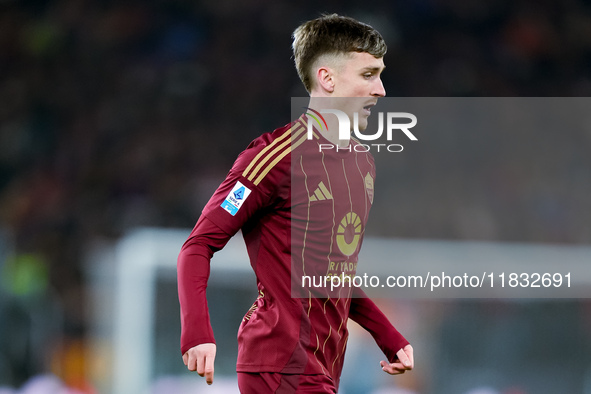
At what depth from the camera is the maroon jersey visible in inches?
76.4

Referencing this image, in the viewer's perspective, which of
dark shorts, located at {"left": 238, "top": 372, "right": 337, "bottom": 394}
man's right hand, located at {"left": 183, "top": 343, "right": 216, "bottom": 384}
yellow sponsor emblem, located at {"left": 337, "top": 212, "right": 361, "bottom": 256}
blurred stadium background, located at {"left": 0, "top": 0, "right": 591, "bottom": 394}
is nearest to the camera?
man's right hand, located at {"left": 183, "top": 343, "right": 216, "bottom": 384}

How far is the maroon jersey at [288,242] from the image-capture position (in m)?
1.94

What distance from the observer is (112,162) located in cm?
706

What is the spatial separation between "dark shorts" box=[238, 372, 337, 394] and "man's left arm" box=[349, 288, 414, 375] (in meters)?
0.28

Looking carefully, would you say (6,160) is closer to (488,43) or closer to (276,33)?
(276,33)

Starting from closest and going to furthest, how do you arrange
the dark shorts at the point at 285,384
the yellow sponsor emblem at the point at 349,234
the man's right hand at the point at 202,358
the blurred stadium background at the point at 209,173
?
the man's right hand at the point at 202,358, the dark shorts at the point at 285,384, the yellow sponsor emblem at the point at 349,234, the blurred stadium background at the point at 209,173

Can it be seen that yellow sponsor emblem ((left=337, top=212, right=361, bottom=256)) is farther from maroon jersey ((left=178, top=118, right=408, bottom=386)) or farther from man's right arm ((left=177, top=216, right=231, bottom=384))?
man's right arm ((left=177, top=216, right=231, bottom=384))

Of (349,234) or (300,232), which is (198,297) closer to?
(300,232)

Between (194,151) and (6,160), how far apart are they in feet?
5.62

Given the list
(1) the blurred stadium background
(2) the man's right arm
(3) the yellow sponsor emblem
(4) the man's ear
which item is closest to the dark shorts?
(2) the man's right arm

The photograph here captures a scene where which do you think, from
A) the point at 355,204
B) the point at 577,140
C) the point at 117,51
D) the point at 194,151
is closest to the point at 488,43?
the point at 577,140

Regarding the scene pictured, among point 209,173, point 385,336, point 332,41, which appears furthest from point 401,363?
point 209,173

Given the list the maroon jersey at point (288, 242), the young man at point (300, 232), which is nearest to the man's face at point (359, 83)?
the young man at point (300, 232)

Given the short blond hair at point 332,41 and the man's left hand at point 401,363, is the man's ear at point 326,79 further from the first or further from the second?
the man's left hand at point 401,363
